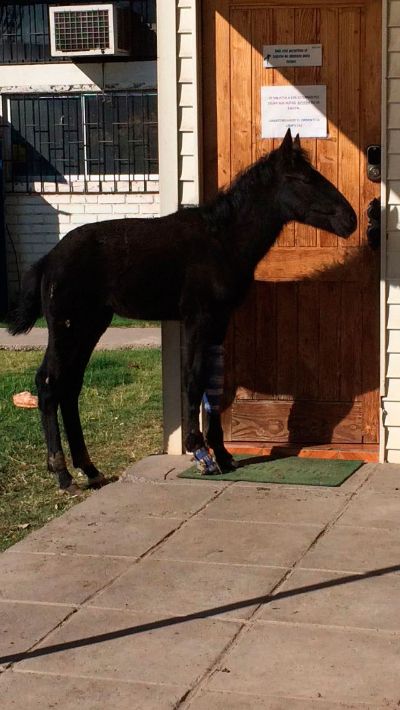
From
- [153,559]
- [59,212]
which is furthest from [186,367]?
[59,212]

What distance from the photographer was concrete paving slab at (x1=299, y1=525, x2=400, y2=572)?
530 centimetres

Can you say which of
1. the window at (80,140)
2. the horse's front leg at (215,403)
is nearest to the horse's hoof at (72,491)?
the horse's front leg at (215,403)

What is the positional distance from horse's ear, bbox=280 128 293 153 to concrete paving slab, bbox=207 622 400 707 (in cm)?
303

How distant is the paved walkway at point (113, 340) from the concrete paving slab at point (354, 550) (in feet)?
21.9

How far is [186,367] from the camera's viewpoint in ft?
22.8

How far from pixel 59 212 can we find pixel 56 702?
40.2ft

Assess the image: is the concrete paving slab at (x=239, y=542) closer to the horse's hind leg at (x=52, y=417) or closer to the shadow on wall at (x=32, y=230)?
the horse's hind leg at (x=52, y=417)

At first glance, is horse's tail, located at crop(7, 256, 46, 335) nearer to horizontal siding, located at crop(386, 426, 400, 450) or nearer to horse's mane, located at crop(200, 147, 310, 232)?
horse's mane, located at crop(200, 147, 310, 232)

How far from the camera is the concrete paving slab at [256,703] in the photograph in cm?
383

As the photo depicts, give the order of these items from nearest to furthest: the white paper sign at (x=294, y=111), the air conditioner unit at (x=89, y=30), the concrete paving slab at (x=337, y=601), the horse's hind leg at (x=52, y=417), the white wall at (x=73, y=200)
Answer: the concrete paving slab at (x=337, y=601)
the horse's hind leg at (x=52, y=417)
the white paper sign at (x=294, y=111)
the air conditioner unit at (x=89, y=30)
the white wall at (x=73, y=200)

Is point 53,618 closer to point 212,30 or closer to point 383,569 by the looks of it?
point 383,569

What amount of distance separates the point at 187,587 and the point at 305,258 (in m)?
2.84

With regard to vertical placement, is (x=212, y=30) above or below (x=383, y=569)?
above

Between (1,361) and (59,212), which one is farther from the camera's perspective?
(59,212)
